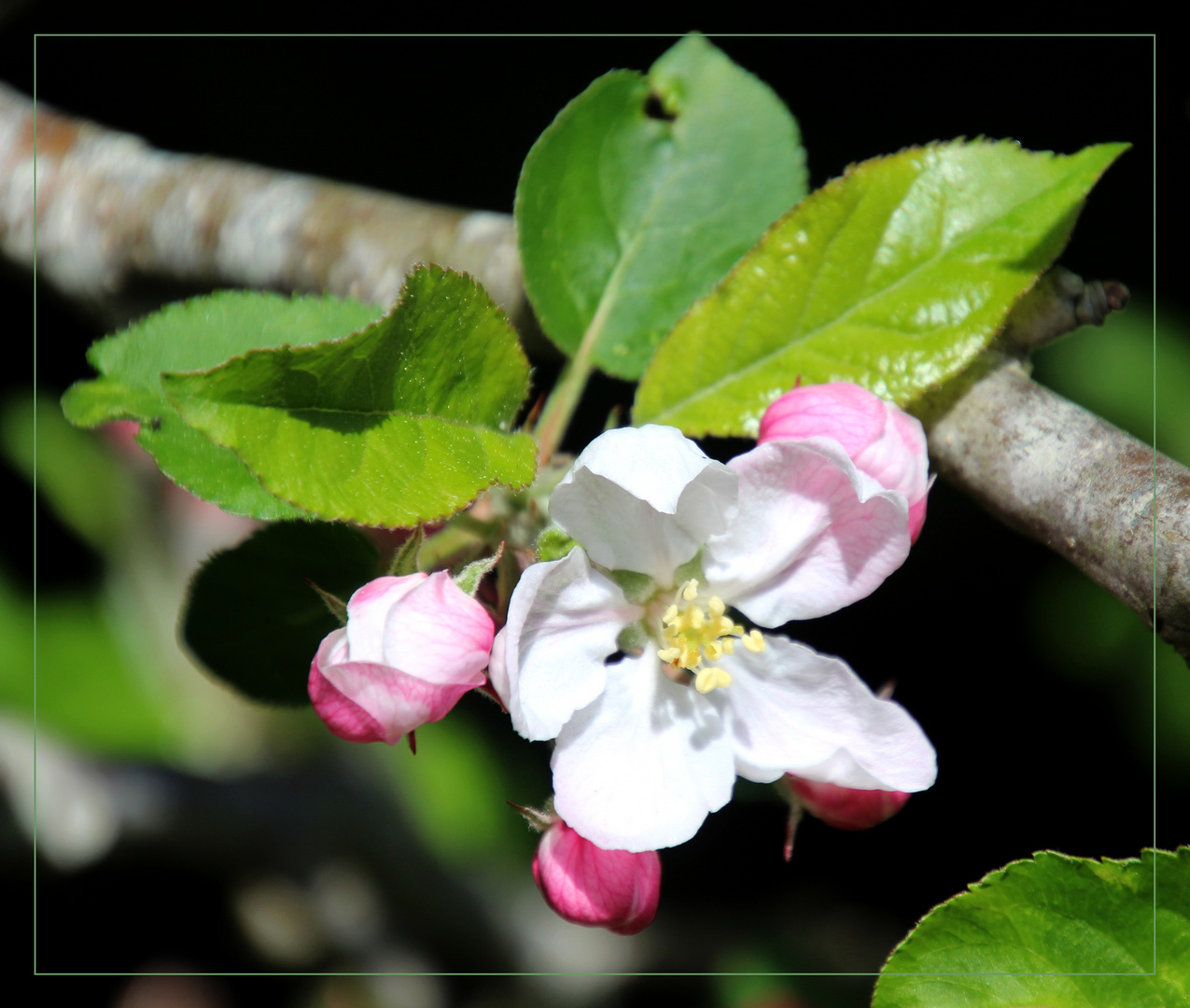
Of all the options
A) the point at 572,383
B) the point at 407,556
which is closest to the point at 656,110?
the point at 572,383

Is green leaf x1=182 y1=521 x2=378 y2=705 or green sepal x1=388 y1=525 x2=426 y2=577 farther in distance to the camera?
green leaf x1=182 y1=521 x2=378 y2=705

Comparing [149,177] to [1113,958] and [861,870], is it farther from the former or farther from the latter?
[861,870]

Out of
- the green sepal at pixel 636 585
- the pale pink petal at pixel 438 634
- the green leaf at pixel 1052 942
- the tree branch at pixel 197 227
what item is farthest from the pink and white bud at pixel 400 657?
the tree branch at pixel 197 227

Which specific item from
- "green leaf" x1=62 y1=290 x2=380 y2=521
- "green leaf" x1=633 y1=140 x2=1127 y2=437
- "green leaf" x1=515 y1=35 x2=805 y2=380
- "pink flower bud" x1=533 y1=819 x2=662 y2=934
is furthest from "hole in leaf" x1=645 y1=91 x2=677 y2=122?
"pink flower bud" x1=533 y1=819 x2=662 y2=934

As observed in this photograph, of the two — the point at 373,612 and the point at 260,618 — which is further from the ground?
the point at 373,612

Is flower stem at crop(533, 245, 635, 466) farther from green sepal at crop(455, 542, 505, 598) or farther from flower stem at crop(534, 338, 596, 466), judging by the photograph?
green sepal at crop(455, 542, 505, 598)

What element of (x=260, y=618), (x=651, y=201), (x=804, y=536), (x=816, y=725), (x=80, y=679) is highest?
(x=651, y=201)

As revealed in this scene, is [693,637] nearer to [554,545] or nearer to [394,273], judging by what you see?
[554,545]
